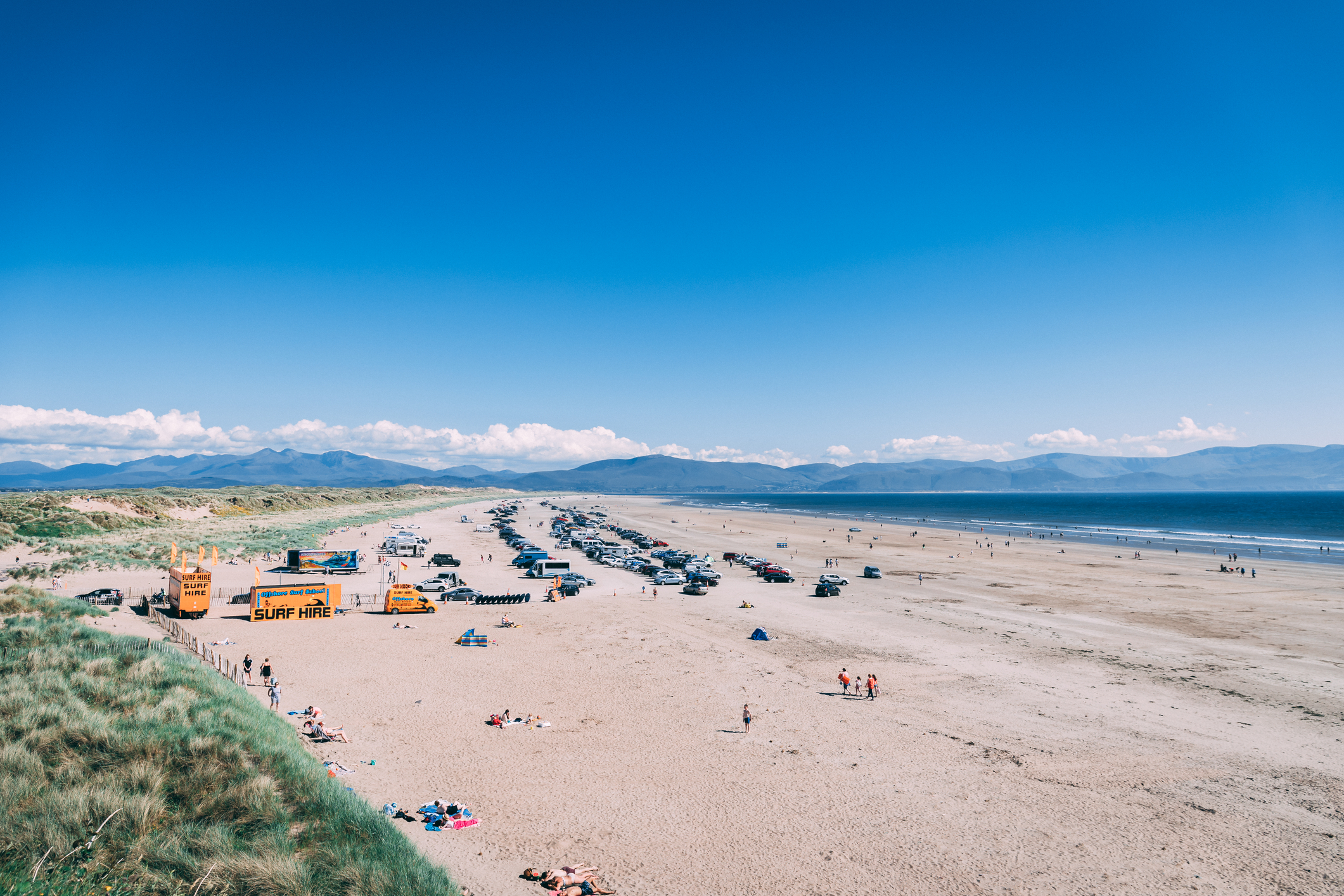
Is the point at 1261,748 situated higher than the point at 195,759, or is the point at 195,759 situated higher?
the point at 195,759

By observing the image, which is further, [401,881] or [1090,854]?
[1090,854]

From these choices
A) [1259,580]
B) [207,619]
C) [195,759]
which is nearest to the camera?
[195,759]

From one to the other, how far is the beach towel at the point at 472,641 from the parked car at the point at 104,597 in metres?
19.3

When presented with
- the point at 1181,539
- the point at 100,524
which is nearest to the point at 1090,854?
the point at 100,524

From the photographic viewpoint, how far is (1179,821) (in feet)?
49.3

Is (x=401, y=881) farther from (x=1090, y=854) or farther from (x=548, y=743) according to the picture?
(x=1090, y=854)

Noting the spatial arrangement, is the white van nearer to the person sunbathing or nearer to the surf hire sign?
the surf hire sign

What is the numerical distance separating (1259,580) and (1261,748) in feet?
158

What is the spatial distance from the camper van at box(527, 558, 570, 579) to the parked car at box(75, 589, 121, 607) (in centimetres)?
2656

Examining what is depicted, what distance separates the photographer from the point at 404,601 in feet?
125

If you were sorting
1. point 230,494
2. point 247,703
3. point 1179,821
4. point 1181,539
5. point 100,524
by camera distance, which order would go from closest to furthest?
1. point 1179,821
2. point 247,703
3. point 100,524
4. point 1181,539
5. point 230,494

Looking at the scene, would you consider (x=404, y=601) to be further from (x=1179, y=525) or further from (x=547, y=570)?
(x=1179, y=525)

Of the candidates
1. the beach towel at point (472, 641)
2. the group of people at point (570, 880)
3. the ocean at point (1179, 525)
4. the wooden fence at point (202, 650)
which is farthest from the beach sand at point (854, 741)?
the ocean at point (1179, 525)

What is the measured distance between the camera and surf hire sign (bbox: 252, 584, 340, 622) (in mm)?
34375
